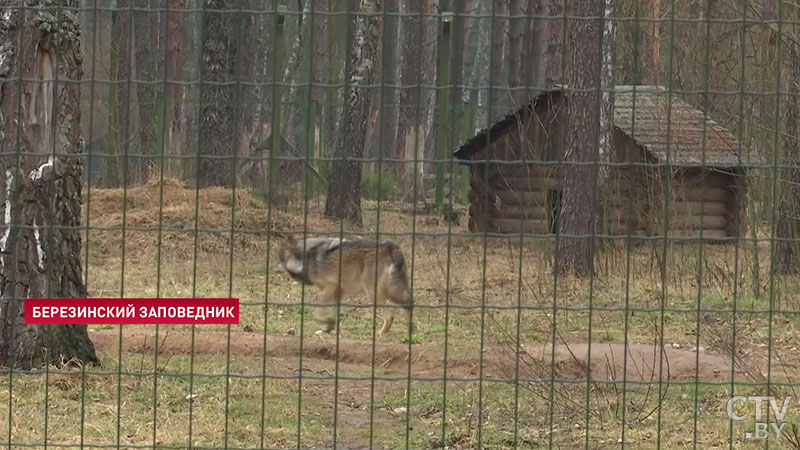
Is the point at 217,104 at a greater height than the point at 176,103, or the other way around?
the point at 176,103

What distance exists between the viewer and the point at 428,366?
8891 mm

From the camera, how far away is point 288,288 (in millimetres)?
12586

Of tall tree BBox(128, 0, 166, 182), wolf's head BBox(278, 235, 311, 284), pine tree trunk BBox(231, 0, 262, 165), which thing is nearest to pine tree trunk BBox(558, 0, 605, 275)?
wolf's head BBox(278, 235, 311, 284)

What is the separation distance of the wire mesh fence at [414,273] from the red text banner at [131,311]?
5.9 inches

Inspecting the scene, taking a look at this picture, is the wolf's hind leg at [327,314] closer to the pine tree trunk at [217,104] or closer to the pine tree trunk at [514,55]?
the pine tree trunk at [514,55]

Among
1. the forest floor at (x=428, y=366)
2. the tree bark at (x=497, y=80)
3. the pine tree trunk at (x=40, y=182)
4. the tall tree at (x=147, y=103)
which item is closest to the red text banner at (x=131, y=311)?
the pine tree trunk at (x=40, y=182)

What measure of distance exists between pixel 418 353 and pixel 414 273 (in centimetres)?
282

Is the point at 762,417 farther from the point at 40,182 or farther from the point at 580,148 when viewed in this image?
the point at 580,148

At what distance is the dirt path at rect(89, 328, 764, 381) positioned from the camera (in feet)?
27.4

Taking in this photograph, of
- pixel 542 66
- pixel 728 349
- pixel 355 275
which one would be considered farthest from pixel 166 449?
pixel 542 66

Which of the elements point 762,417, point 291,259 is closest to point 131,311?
point 762,417

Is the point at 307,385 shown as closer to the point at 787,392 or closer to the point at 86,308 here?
the point at 86,308

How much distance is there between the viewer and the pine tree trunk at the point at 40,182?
265 inches

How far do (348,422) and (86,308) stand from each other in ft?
5.62
